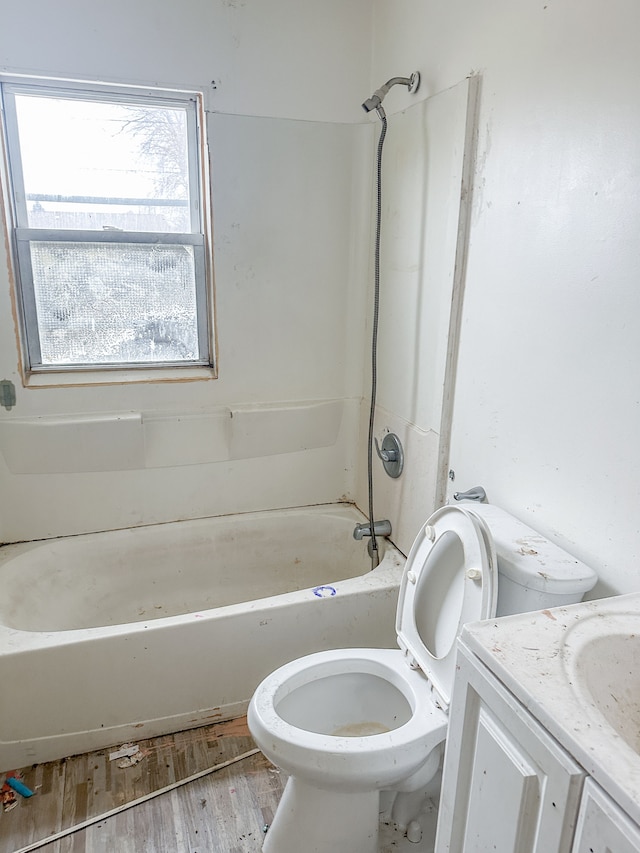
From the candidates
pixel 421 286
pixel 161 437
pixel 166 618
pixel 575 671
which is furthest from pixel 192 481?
pixel 575 671

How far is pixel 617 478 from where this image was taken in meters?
1.10

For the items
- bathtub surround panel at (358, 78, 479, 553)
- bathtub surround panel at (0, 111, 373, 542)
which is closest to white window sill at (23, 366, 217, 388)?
bathtub surround panel at (0, 111, 373, 542)

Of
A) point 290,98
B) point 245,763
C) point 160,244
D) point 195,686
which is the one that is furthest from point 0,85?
point 245,763

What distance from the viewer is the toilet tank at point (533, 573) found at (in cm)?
110

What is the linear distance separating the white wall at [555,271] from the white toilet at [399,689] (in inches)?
5.2

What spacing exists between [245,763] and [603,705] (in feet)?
4.06

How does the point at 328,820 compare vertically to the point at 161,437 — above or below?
below

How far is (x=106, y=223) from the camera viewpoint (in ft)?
6.68

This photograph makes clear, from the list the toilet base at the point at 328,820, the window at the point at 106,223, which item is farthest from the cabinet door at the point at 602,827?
the window at the point at 106,223

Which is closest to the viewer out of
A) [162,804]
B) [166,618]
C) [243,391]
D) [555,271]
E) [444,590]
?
[555,271]

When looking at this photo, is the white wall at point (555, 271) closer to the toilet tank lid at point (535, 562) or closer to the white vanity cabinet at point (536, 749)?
the toilet tank lid at point (535, 562)

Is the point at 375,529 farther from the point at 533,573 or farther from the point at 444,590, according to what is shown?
the point at 533,573

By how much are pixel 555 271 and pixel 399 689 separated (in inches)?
42.5

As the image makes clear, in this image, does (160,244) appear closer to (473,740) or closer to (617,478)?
(617,478)
